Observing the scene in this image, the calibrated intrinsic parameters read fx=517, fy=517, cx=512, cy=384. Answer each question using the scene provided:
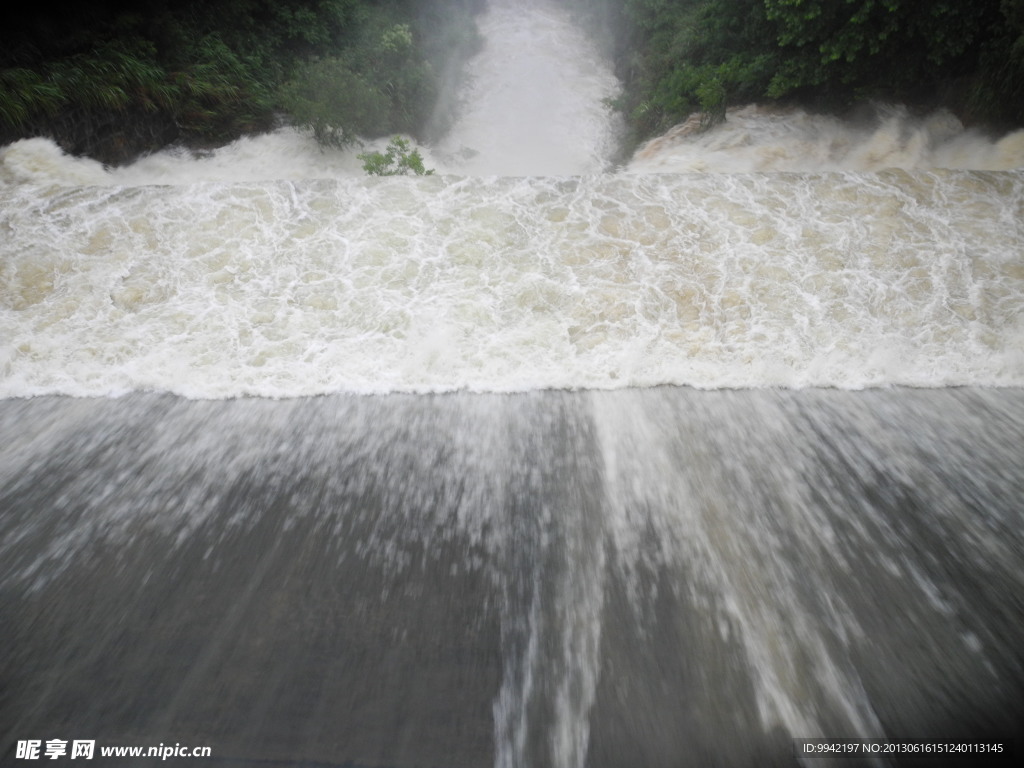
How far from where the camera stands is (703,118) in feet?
35.4

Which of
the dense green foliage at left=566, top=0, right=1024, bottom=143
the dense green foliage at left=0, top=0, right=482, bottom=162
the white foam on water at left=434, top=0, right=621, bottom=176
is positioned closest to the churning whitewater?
the dense green foliage at left=566, top=0, right=1024, bottom=143

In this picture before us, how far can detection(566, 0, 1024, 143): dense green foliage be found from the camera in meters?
8.18

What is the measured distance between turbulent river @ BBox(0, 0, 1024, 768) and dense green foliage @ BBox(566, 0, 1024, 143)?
638 millimetres

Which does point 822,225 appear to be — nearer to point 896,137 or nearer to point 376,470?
point 896,137

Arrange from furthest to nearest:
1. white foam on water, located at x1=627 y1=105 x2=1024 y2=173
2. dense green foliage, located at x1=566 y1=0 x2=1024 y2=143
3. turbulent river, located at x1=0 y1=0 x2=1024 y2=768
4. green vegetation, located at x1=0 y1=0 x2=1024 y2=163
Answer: white foam on water, located at x1=627 y1=105 x2=1024 y2=173 < green vegetation, located at x1=0 y1=0 x2=1024 y2=163 < dense green foliage, located at x1=566 y1=0 x2=1024 y2=143 < turbulent river, located at x1=0 y1=0 x2=1024 y2=768

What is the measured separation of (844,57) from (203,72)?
1237 centimetres

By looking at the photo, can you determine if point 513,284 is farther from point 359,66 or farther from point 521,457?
point 359,66

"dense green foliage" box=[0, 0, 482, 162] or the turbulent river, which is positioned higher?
"dense green foliage" box=[0, 0, 482, 162]

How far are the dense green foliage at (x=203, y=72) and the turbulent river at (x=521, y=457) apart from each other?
2.72 feet

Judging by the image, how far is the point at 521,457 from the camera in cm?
559

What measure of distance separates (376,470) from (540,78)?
15509 mm

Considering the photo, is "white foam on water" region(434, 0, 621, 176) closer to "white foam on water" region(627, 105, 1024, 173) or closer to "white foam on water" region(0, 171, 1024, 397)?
"white foam on water" region(627, 105, 1024, 173)

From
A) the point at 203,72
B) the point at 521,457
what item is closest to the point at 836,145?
the point at 521,457

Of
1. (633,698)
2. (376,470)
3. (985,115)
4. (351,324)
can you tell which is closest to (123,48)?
(351,324)
